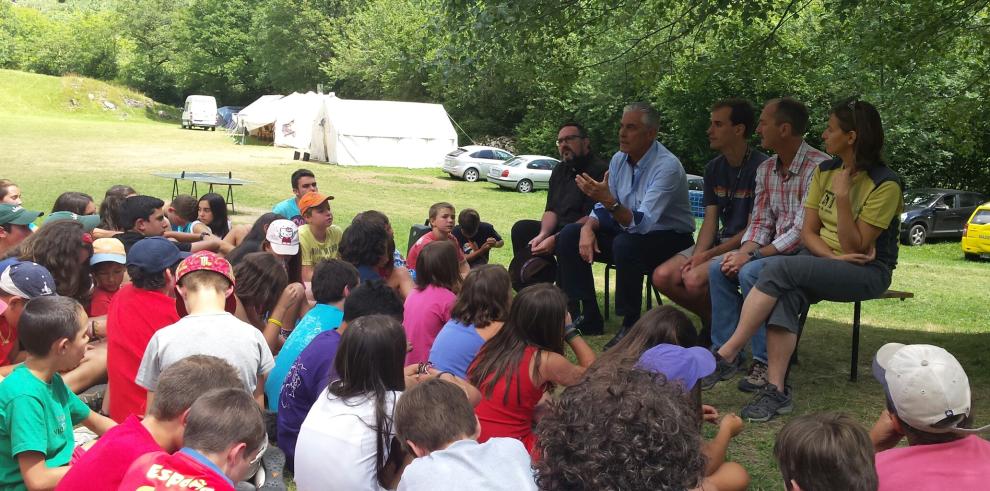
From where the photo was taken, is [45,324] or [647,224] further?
[647,224]

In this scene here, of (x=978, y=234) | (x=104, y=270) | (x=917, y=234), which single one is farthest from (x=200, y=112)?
(x=104, y=270)

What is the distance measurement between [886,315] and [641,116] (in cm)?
442

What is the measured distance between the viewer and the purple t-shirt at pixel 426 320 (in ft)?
15.6

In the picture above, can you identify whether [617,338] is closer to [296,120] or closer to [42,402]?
[42,402]

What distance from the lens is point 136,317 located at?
4203 millimetres

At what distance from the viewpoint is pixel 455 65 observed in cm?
745

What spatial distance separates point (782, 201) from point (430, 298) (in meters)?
2.30

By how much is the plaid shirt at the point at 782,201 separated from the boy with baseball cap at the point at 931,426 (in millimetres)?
2779

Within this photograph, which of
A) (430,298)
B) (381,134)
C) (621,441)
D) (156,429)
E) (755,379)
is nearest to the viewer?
(621,441)

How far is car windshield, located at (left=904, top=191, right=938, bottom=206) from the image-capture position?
2205 centimetres

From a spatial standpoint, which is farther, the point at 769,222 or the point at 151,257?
the point at 769,222

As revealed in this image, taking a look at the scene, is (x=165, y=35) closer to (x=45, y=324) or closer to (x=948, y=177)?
(x=948, y=177)

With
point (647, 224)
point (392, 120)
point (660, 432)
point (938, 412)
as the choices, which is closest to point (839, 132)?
point (647, 224)

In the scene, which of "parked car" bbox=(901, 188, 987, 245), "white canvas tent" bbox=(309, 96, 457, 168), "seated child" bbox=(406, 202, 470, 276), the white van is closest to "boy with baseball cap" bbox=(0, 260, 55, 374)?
"seated child" bbox=(406, 202, 470, 276)
